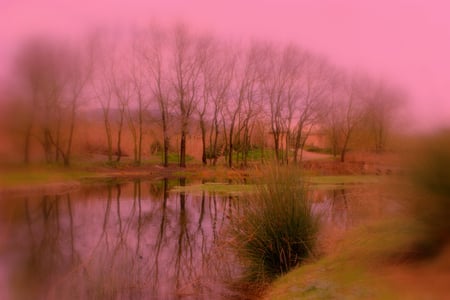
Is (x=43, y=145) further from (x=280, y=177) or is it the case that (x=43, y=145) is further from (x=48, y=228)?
(x=280, y=177)

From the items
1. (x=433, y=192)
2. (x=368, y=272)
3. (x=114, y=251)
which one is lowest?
(x=114, y=251)

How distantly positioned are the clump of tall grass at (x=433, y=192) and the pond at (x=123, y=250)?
861mm

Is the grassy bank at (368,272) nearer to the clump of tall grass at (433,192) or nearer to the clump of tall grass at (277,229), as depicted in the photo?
the clump of tall grass at (433,192)

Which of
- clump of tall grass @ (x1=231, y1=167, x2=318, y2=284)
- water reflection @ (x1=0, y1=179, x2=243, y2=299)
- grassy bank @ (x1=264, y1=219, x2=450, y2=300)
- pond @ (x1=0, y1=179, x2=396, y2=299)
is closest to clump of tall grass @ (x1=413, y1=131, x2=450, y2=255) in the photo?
grassy bank @ (x1=264, y1=219, x2=450, y2=300)

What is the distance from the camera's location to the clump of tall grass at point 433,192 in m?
4.49

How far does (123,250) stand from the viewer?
7398 mm

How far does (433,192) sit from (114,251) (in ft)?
15.9

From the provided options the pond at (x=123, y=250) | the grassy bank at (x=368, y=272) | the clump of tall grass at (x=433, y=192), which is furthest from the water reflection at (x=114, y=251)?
the clump of tall grass at (x=433, y=192)

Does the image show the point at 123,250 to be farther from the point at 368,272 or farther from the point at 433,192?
the point at 433,192

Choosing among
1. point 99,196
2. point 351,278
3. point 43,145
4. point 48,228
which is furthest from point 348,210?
point 99,196

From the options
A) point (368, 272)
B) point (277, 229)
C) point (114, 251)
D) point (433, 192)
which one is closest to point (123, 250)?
point (114, 251)

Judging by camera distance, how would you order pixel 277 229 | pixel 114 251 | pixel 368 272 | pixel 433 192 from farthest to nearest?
pixel 114 251 → pixel 277 229 → pixel 433 192 → pixel 368 272

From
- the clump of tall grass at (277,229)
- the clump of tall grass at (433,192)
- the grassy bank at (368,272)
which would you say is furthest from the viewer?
the clump of tall grass at (277,229)

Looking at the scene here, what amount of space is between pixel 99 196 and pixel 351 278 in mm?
11681
